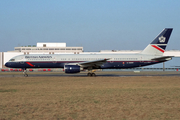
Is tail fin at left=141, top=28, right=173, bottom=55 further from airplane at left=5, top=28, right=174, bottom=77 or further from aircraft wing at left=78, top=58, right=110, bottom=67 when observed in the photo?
aircraft wing at left=78, top=58, right=110, bottom=67

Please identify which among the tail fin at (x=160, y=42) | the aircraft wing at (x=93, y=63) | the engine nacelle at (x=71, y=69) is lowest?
the engine nacelle at (x=71, y=69)

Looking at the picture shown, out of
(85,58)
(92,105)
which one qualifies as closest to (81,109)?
(92,105)

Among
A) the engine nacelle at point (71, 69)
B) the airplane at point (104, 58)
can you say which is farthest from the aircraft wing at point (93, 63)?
the engine nacelle at point (71, 69)

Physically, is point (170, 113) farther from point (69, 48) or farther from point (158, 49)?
point (69, 48)

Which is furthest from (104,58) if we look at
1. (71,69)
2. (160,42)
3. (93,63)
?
(160,42)

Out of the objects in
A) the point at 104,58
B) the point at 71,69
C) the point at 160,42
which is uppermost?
the point at 160,42

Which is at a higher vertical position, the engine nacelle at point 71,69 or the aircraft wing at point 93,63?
the aircraft wing at point 93,63

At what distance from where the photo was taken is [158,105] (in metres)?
11.5

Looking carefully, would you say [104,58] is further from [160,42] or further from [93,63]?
[160,42]

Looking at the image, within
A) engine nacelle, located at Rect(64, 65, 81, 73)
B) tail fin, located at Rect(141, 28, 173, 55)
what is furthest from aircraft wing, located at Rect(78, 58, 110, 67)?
tail fin, located at Rect(141, 28, 173, 55)

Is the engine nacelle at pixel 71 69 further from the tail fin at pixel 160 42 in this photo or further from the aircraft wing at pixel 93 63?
the tail fin at pixel 160 42

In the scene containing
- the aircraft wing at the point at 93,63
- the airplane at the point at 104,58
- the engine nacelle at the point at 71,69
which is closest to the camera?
the engine nacelle at the point at 71,69

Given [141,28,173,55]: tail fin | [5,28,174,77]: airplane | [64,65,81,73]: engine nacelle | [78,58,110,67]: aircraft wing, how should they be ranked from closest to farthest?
[64,65,81,73]: engine nacelle, [78,58,110,67]: aircraft wing, [5,28,174,77]: airplane, [141,28,173,55]: tail fin

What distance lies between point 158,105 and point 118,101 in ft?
7.03
